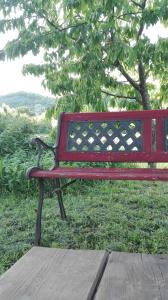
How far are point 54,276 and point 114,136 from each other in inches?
96.7

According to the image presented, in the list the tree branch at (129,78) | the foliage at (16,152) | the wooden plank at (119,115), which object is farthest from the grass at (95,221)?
the tree branch at (129,78)

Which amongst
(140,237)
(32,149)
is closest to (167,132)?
(140,237)

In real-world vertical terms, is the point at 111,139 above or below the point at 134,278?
above

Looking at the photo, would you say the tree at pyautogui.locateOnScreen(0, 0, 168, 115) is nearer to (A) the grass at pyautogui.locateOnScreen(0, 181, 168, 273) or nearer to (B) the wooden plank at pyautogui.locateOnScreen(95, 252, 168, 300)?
(A) the grass at pyautogui.locateOnScreen(0, 181, 168, 273)

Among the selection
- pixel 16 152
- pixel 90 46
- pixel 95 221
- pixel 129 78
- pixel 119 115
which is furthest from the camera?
pixel 16 152

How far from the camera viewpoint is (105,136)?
3.74 metres

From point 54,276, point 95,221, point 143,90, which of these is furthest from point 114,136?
point 54,276

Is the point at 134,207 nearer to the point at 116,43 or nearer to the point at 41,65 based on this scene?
the point at 116,43

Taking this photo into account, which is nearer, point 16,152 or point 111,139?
point 111,139

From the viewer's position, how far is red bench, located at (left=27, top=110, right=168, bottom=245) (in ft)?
11.5

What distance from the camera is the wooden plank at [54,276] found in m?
1.17

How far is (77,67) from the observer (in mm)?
4707

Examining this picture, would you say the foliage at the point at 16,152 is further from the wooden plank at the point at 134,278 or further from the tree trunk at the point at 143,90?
the wooden plank at the point at 134,278

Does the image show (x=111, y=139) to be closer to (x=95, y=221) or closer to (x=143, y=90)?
(x=95, y=221)
